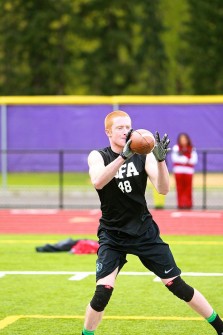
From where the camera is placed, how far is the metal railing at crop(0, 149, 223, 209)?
2286 cm

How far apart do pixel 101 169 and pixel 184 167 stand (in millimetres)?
14223

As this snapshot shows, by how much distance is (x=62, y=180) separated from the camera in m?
23.3

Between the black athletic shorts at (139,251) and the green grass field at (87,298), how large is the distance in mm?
1128

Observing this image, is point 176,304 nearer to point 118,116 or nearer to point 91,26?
point 118,116

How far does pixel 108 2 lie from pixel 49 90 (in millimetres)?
6911

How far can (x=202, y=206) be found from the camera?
72.5 feet

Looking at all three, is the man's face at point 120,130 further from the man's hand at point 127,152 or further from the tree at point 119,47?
the tree at point 119,47

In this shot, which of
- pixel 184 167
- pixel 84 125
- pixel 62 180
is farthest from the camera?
pixel 84 125

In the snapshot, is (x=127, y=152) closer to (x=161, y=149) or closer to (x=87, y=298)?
(x=161, y=149)

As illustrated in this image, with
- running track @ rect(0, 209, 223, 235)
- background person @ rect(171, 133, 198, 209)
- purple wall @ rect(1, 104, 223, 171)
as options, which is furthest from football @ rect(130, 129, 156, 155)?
purple wall @ rect(1, 104, 223, 171)

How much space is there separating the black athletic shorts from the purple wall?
1700 cm

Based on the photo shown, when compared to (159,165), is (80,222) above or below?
below

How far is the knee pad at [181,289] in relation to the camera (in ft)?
24.5

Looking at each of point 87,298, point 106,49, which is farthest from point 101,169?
point 106,49
